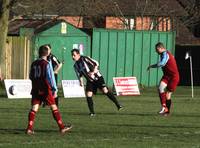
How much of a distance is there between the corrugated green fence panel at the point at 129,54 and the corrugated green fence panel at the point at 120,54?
0.78ft

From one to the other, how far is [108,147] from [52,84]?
2.69 m

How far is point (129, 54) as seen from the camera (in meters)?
37.8

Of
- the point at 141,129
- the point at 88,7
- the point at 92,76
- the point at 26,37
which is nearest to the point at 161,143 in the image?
the point at 141,129

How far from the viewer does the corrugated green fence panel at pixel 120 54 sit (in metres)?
37.3

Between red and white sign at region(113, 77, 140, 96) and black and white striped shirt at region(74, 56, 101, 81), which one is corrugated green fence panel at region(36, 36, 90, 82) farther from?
black and white striped shirt at region(74, 56, 101, 81)

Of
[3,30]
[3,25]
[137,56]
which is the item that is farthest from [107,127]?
[137,56]

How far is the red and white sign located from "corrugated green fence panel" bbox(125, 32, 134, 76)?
19.1ft

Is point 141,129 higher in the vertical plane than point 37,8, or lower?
lower

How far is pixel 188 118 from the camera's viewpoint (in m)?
19.5

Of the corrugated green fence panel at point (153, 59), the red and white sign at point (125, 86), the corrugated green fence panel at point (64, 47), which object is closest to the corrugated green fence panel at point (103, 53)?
the corrugated green fence panel at point (64, 47)

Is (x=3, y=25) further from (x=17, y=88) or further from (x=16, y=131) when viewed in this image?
(x=16, y=131)

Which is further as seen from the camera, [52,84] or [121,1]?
[121,1]

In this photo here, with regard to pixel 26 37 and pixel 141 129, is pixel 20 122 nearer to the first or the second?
pixel 141 129

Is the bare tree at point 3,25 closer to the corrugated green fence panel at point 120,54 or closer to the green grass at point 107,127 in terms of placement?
the corrugated green fence panel at point 120,54
